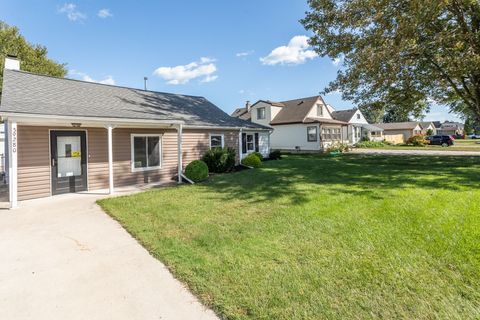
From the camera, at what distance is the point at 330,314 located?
263cm

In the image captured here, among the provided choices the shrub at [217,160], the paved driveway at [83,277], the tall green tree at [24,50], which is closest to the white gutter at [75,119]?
the shrub at [217,160]

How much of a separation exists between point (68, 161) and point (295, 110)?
24.2 metres

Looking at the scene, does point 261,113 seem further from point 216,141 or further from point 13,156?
point 13,156

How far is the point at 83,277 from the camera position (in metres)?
3.59

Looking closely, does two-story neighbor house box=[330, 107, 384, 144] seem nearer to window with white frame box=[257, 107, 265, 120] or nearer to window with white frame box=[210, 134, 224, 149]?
window with white frame box=[257, 107, 265, 120]

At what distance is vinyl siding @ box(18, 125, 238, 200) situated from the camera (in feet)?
26.6

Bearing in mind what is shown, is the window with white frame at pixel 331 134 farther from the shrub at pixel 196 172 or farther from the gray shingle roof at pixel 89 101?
the shrub at pixel 196 172

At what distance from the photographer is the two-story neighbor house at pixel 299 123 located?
86.9ft

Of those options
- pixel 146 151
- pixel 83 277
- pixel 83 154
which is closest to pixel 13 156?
pixel 83 154

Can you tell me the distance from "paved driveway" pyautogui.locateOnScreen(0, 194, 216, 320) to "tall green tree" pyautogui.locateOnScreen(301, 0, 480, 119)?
11.0 meters

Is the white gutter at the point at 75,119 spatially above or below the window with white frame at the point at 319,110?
below

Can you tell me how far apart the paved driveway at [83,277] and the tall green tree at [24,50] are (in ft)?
85.0

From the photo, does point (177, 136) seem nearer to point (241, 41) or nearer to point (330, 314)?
point (241, 41)

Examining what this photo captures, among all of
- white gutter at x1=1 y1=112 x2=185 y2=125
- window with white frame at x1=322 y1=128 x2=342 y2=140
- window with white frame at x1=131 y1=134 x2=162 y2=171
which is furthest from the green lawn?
window with white frame at x1=322 y1=128 x2=342 y2=140
